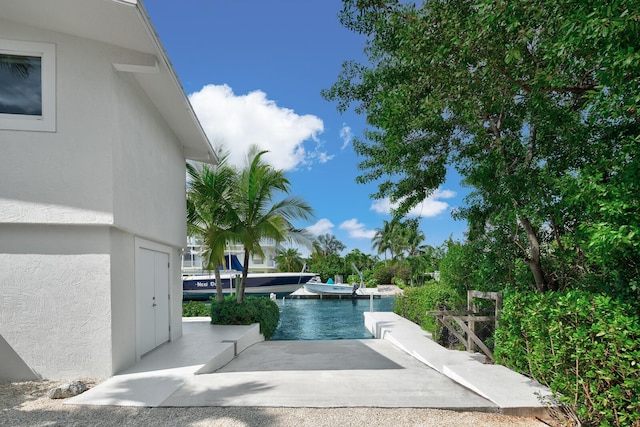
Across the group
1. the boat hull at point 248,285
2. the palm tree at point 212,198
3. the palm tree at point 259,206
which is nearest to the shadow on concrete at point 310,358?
the palm tree at point 259,206

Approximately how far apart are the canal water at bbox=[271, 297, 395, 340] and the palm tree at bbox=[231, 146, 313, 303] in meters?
4.80

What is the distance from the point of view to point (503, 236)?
27.9 feet

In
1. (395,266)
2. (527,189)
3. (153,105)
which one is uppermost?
(153,105)

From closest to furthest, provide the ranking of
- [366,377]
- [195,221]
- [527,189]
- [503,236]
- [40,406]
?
[40,406], [527,189], [366,377], [503,236], [195,221]

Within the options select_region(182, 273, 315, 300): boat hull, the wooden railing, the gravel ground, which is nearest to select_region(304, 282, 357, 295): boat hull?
select_region(182, 273, 315, 300): boat hull

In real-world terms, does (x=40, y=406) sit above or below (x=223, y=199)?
below

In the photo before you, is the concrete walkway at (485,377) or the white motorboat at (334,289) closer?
the concrete walkway at (485,377)

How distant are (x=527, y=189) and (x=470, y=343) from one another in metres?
3.93

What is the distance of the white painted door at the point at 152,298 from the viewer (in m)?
8.84

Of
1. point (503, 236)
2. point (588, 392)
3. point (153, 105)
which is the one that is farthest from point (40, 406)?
point (503, 236)

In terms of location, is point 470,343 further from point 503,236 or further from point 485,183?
point 485,183

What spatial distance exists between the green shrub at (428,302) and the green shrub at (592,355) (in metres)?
5.73

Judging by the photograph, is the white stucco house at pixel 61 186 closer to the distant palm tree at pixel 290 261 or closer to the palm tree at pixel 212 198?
the palm tree at pixel 212 198

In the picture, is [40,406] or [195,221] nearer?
[40,406]
